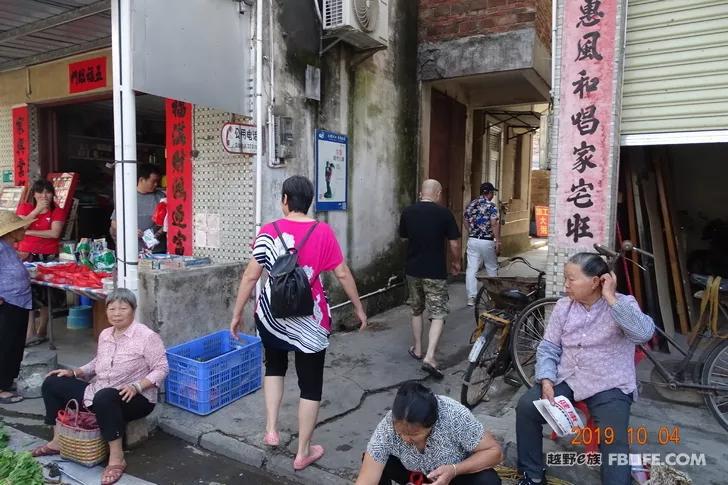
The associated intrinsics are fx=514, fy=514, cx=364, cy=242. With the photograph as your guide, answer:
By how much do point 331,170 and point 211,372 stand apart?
304cm

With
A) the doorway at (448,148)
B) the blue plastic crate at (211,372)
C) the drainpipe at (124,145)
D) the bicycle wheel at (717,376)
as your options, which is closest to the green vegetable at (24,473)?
the blue plastic crate at (211,372)

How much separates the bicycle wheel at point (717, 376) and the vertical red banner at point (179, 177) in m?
4.97

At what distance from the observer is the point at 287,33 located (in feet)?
18.5

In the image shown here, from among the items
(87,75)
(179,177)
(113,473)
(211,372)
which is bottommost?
(113,473)

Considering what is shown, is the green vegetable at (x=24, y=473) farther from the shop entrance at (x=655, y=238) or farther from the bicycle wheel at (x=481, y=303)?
the shop entrance at (x=655, y=238)

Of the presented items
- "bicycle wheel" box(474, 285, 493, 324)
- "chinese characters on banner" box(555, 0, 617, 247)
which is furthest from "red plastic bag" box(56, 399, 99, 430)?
"bicycle wheel" box(474, 285, 493, 324)

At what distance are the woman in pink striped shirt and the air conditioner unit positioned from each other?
3920 millimetres

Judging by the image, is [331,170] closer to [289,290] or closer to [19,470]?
[289,290]

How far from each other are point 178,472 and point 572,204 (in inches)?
139

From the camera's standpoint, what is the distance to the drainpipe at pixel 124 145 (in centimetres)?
403

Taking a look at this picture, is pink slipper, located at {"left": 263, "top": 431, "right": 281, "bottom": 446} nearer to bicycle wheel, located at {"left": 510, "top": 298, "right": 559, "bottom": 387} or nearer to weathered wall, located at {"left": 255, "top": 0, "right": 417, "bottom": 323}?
bicycle wheel, located at {"left": 510, "top": 298, "right": 559, "bottom": 387}

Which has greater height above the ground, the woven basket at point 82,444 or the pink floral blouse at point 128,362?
the pink floral blouse at point 128,362

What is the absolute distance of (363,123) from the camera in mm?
7047

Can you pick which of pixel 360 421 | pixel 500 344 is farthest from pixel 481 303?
pixel 360 421
